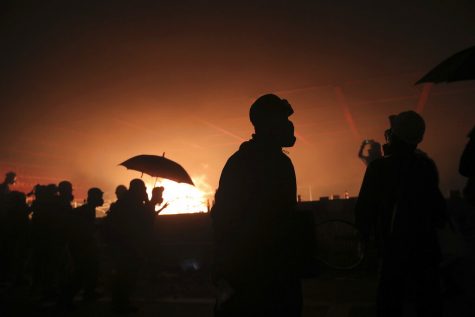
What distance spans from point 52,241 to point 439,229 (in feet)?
21.6

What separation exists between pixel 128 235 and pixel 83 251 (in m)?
1.02

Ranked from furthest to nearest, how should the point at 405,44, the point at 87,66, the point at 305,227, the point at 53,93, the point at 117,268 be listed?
1. the point at 53,93
2. the point at 87,66
3. the point at 405,44
4. the point at 117,268
5. the point at 305,227

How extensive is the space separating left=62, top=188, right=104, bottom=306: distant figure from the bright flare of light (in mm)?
3359

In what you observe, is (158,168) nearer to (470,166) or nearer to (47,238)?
(47,238)

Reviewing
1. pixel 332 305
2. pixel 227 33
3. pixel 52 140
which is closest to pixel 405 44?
pixel 227 33

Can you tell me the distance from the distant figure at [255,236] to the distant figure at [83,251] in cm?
453

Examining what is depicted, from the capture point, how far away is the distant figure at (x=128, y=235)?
17.6ft

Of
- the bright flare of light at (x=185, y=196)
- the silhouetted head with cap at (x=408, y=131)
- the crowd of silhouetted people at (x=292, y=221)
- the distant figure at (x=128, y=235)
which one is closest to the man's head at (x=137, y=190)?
the distant figure at (x=128, y=235)

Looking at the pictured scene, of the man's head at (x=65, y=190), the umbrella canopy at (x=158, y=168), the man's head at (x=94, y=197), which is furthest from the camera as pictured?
the man's head at (x=65, y=190)

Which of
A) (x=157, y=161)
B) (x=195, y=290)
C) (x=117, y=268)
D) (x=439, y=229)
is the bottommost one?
(x=195, y=290)

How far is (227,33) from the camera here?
696cm

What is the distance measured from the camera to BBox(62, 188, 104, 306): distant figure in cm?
552

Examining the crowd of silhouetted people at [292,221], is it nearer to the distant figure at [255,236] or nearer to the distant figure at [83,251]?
the distant figure at [255,236]

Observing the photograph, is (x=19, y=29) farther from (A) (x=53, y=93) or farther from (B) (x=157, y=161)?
(B) (x=157, y=161)
